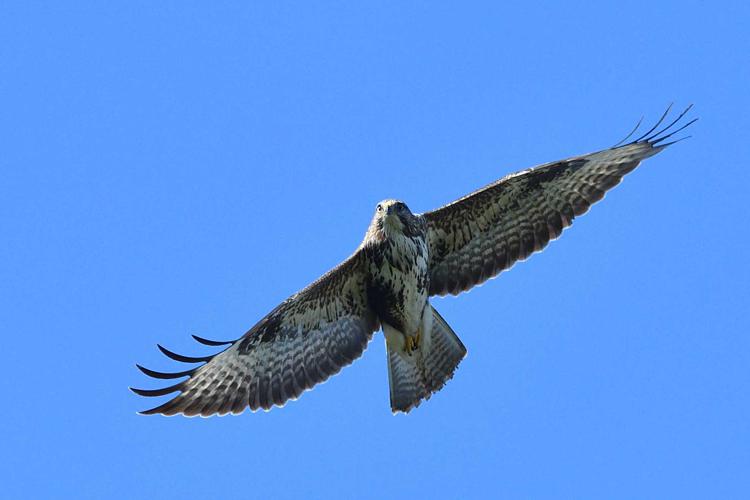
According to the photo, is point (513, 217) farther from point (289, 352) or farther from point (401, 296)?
point (289, 352)

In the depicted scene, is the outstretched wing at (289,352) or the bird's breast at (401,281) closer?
the bird's breast at (401,281)

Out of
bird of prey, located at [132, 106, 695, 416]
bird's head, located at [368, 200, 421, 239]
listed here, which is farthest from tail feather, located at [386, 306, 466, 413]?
bird's head, located at [368, 200, 421, 239]

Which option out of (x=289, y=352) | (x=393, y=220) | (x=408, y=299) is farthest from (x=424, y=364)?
(x=393, y=220)

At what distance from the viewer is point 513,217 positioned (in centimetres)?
1578

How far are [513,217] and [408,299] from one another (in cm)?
164

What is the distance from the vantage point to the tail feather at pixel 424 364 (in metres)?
15.5

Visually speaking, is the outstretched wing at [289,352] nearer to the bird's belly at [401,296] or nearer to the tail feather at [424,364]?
the bird's belly at [401,296]

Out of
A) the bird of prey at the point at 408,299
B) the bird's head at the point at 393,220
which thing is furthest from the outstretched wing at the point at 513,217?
the bird's head at the point at 393,220

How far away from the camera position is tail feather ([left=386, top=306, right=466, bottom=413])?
50.9 ft

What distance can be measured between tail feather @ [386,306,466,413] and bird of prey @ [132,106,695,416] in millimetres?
11

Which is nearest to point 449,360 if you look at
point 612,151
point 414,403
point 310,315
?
point 414,403

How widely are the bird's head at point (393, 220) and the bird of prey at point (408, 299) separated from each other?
0.05 metres

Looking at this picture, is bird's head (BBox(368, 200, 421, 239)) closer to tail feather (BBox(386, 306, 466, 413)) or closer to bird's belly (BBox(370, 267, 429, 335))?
bird's belly (BBox(370, 267, 429, 335))

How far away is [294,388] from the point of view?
15.4 metres
